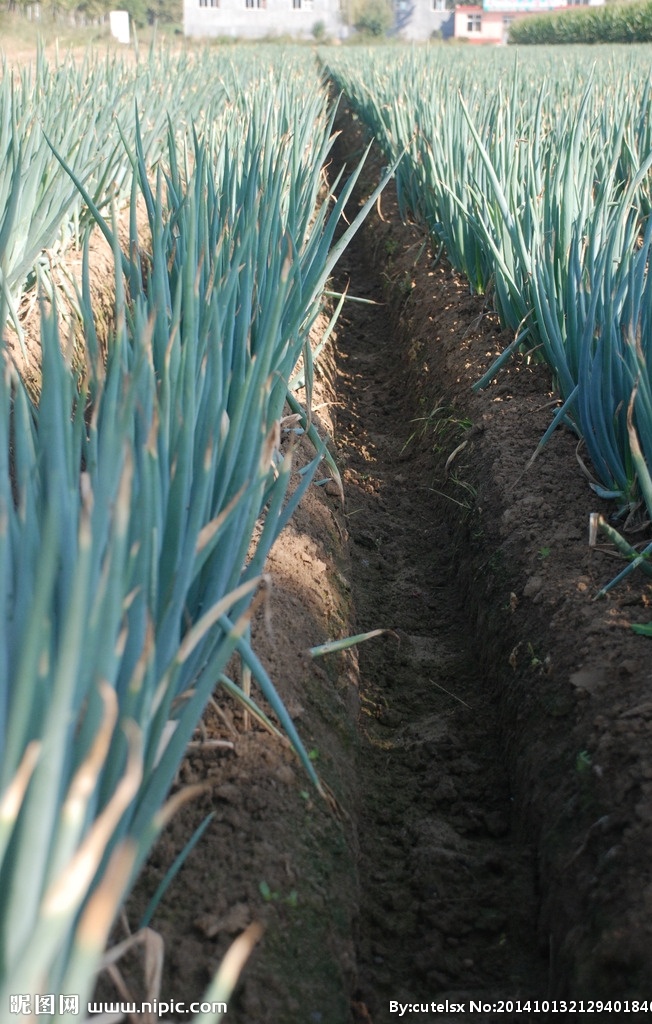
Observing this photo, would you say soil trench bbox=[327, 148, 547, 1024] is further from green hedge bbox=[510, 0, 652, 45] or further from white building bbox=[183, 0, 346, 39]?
white building bbox=[183, 0, 346, 39]

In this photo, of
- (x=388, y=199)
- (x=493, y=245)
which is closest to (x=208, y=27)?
(x=388, y=199)

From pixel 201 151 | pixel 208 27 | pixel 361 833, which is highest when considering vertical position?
pixel 208 27

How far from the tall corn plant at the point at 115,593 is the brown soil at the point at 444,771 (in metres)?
0.23

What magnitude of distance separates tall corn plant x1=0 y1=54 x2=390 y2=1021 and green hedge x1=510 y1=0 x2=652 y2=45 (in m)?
29.2

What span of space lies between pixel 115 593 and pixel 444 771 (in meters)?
1.25

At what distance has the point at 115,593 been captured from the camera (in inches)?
34.9

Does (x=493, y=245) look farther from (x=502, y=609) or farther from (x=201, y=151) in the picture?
(x=502, y=609)

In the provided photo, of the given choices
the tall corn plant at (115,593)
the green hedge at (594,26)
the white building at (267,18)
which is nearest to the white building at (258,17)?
the white building at (267,18)

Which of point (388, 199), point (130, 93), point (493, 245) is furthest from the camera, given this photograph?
point (388, 199)

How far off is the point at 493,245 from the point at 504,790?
5.47 feet

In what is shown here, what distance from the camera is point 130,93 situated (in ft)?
14.3

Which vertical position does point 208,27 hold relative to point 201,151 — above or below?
above

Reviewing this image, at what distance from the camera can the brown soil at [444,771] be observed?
4.29 ft

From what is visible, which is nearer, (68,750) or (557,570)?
(68,750)
